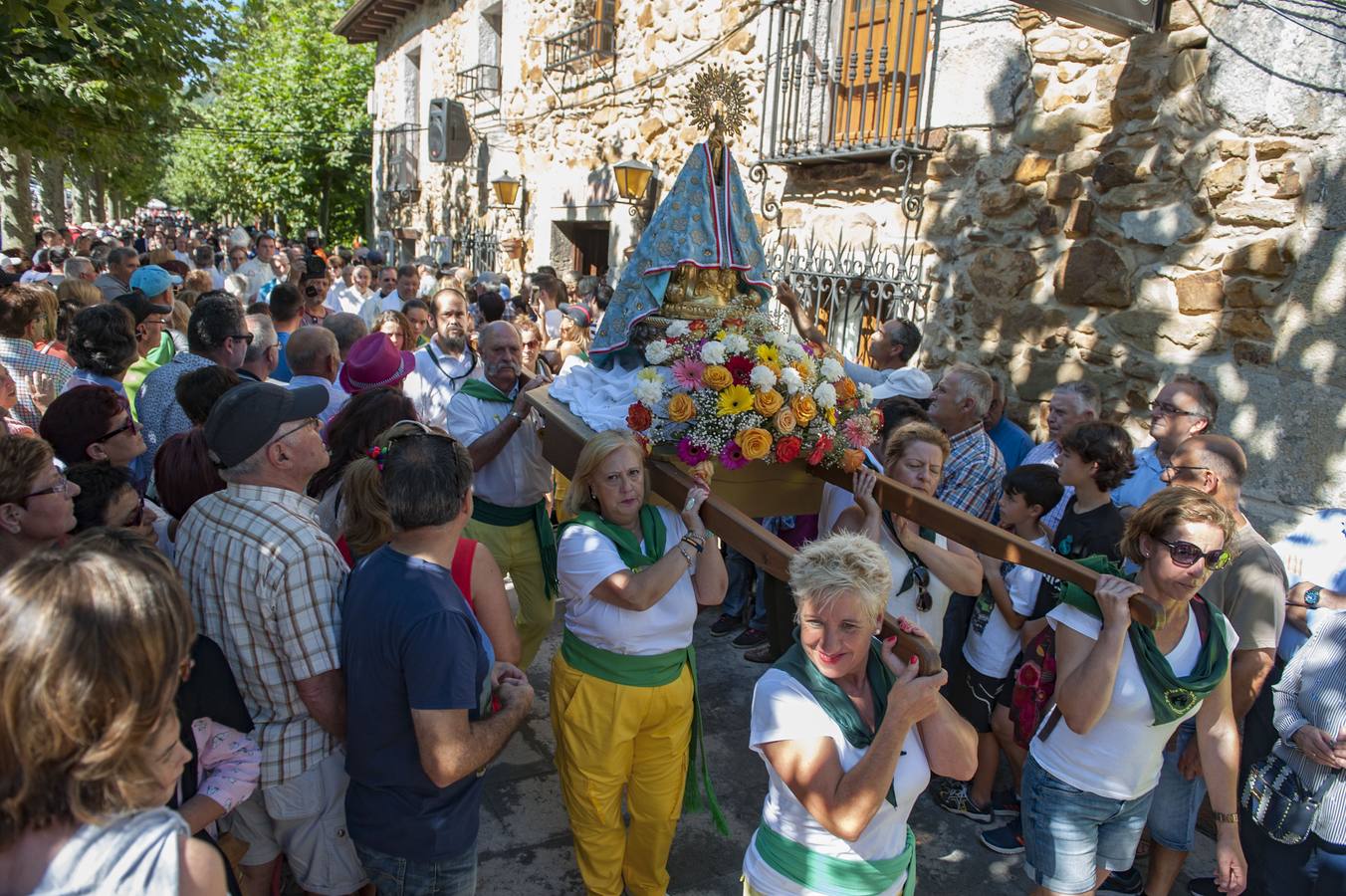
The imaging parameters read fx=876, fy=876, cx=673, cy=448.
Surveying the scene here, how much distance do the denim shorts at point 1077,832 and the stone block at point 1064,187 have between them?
3.65 m

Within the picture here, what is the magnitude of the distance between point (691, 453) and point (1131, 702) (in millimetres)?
1552

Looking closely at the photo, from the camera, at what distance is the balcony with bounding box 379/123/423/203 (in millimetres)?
16688

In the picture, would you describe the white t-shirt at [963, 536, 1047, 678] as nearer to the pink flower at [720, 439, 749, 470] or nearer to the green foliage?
the pink flower at [720, 439, 749, 470]

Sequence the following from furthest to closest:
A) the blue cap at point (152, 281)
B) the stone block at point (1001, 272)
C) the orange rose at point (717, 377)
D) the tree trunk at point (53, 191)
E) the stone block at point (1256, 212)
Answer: the tree trunk at point (53, 191), the blue cap at point (152, 281), the stone block at point (1001, 272), the stone block at point (1256, 212), the orange rose at point (717, 377)

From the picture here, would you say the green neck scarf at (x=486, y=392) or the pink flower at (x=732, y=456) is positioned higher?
the pink flower at (x=732, y=456)

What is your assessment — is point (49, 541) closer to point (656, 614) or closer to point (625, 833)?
point (656, 614)

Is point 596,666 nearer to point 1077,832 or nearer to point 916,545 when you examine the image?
point 916,545

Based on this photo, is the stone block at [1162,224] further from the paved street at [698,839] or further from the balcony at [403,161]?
the balcony at [403,161]

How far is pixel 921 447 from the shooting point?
346 cm

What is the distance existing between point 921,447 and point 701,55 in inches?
248

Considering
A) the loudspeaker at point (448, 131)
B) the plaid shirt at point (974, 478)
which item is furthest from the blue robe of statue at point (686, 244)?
the loudspeaker at point (448, 131)

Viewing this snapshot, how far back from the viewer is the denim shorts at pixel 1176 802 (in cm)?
324

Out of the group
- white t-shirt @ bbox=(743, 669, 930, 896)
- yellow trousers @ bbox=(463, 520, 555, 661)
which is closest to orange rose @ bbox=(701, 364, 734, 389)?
white t-shirt @ bbox=(743, 669, 930, 896)

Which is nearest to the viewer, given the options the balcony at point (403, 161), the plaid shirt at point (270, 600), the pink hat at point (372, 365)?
the plaid shirt at point (270, 600)
